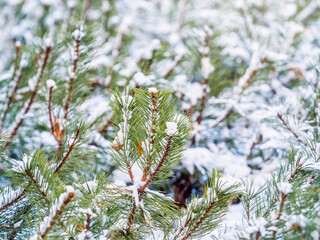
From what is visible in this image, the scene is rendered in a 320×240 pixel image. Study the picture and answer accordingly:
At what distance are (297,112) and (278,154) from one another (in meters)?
0.25

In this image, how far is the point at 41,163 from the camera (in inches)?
27.6

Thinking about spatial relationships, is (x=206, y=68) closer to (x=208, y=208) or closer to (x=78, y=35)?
(x=78, y=35)

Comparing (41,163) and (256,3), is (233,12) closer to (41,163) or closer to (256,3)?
(256,3)

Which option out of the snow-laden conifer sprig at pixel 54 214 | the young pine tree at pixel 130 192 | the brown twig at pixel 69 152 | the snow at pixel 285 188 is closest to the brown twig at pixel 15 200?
the young pine tree at pixel 130 192

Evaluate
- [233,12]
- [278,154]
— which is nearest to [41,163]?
[278,154]

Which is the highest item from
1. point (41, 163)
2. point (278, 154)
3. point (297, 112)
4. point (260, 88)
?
point (260, 88)

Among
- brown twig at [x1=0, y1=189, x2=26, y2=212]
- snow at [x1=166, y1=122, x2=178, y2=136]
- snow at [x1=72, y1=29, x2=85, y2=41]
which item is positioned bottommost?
brown twig at [x1=0, y1=189, x2=26, y2=212]

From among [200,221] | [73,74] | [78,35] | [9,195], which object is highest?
[78,35]

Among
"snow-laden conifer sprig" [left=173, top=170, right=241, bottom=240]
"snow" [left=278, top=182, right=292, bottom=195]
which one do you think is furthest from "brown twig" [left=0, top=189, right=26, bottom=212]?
"snow" [left=278, top=182, right=292, bottom=195]

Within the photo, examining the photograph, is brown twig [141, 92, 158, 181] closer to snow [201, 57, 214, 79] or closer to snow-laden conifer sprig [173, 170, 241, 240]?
snow-laden conifer sprig [173, 170, 241, 240]

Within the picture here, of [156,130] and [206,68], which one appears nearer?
[156,130]

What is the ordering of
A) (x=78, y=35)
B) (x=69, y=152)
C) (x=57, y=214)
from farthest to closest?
(x=78, y=35) < (x=69, y=152) < (x=57, y=214)

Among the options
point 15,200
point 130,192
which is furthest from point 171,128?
point 15,200

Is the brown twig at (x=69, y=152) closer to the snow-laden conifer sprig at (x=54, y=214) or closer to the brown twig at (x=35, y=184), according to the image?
the brown twig at (x=35, y=184)
